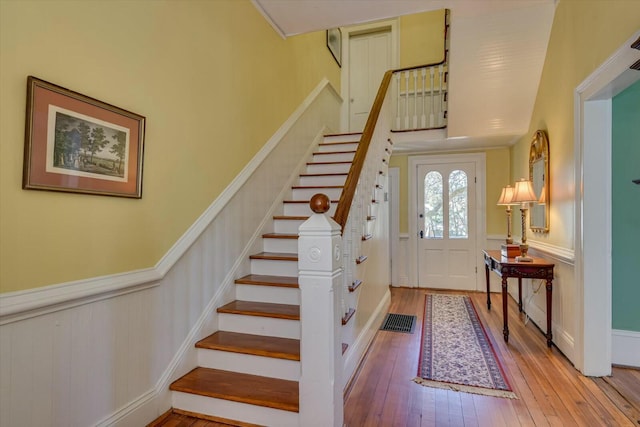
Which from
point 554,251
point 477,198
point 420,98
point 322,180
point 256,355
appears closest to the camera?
point 256,355

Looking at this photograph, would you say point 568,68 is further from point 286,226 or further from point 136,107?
point 136,107

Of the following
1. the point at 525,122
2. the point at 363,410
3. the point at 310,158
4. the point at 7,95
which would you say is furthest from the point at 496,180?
the point at 7,95

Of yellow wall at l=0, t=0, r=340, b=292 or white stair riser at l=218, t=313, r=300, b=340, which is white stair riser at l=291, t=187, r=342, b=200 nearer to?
yellow wall at l=0, t=0, r=340, b=292

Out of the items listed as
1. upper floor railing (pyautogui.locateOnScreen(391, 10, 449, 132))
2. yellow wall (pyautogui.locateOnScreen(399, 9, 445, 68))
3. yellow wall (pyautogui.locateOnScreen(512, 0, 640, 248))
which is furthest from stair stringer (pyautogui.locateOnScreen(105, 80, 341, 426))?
yellow wall (pyautogui.locateOnScreen(399, 9, 445, 68))

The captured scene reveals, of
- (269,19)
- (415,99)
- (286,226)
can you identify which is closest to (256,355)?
(286,226)

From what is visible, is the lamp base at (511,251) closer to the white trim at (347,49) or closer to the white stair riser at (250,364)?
the white stair riser at (250,364)

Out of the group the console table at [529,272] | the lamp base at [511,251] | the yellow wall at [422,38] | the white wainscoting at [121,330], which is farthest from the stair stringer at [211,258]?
the yellow wall at [422,38]

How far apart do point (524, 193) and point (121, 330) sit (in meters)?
3.41

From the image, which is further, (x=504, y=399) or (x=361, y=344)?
(x=361, y=344)

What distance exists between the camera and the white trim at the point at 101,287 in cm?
122

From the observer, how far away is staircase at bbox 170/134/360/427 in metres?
1.77

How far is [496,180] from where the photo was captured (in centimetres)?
487

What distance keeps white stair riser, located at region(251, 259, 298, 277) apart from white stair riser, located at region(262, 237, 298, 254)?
0.26 m

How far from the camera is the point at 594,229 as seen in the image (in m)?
2.28
